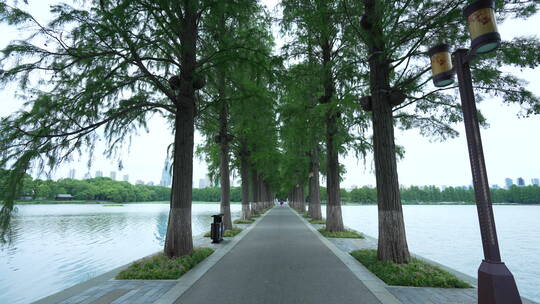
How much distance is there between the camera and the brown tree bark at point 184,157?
769 centimetres

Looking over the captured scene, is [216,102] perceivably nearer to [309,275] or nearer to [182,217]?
[182,217]

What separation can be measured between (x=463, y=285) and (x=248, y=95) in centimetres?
720

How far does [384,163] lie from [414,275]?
278 centimetres

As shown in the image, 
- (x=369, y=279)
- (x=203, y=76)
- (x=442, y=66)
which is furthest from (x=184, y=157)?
(x=442, y=66)

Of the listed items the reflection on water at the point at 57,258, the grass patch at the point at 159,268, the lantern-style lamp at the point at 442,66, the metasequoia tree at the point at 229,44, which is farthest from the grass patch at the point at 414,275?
the reflection on water at the point at 57,258

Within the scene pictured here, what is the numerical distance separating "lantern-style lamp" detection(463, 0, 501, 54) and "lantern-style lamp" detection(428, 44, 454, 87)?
0.56 meters

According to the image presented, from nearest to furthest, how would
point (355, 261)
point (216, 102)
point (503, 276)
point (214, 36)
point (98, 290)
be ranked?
point (503, 276)
point (98, 290)
point (355, 261)
point (216, 102)
point (214, 36)

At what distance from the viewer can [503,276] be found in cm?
350

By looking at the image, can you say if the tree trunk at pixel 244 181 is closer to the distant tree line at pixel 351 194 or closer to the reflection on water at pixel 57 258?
the reflection on water at pixel 57 258

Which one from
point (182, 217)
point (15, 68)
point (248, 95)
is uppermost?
point (248, 95)

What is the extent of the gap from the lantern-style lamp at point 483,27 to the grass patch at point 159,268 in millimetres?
7099

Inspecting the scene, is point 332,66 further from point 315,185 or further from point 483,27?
point 315,185

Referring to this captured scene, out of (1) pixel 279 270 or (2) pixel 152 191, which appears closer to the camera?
(1) pixel 279 270

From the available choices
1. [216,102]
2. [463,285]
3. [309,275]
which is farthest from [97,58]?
[463,285]
